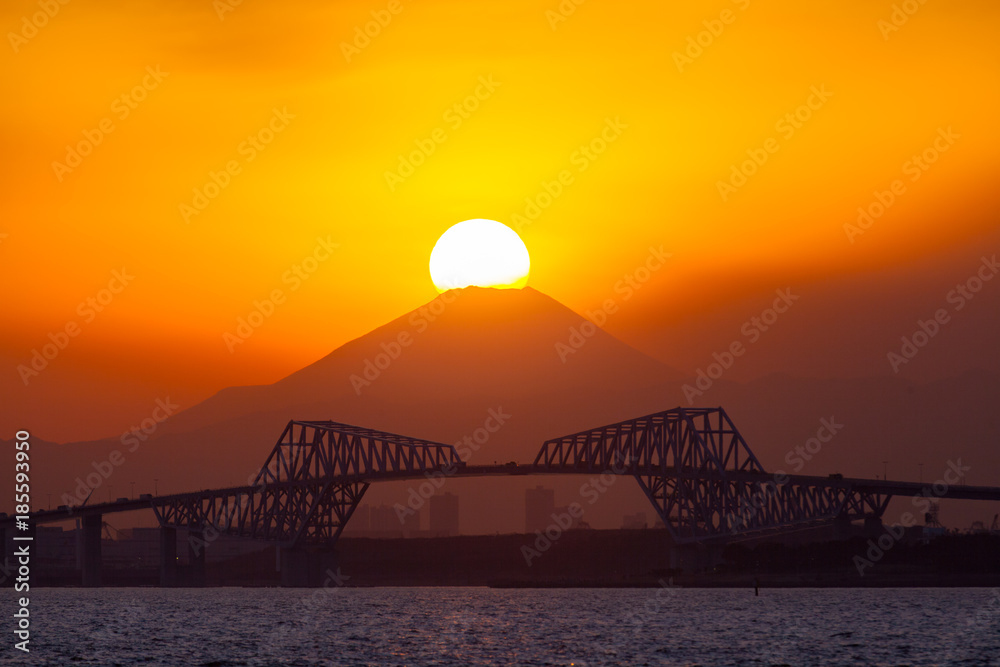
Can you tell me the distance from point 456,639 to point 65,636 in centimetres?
3120

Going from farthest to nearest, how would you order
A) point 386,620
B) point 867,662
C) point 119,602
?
point 119,602, point 386,620, point 867,662

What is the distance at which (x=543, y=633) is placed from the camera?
347ft

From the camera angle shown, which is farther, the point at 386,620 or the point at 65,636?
the point at 386,620

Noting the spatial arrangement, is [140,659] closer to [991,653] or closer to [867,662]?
[867,662]

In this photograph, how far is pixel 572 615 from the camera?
132m

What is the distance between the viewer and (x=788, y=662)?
81.0m

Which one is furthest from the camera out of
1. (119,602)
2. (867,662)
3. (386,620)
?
(119,602)

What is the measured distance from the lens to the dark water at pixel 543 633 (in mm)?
84875

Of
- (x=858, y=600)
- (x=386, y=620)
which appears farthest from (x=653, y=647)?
(x=858, y=600)

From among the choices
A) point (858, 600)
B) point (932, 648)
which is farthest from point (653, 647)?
point (858, 600)

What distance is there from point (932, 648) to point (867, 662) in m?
8.70

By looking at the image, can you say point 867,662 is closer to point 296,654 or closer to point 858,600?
point 296,654

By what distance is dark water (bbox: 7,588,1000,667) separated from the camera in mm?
84875

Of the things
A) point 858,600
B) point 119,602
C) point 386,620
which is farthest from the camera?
point 119,602
